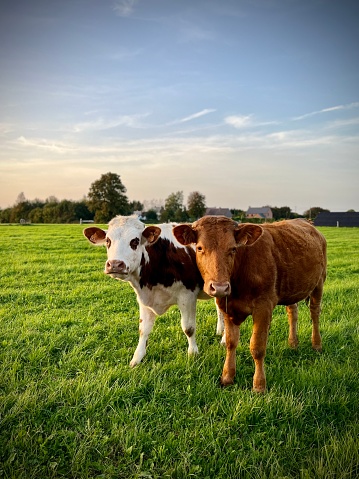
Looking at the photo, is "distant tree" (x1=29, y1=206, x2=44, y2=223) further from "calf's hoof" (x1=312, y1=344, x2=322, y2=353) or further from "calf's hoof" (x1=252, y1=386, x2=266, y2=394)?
"calf's hoof" (x1=252, y1=386, x2=266, y2=394)

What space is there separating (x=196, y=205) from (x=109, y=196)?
77.3ft

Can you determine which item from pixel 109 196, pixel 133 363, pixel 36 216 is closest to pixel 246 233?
pixel 133 363

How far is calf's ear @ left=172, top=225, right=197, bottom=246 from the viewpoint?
4.17 meters

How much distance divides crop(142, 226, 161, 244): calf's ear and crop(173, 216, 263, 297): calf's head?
0.75m

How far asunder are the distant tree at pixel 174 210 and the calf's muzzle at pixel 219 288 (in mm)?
70395

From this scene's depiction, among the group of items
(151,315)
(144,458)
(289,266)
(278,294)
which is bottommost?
(144,458)

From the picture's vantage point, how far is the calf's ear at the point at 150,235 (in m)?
4.92

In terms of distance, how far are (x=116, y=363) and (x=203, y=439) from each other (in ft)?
6.53

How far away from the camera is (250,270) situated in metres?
4.24

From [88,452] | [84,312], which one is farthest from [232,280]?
[84,312]

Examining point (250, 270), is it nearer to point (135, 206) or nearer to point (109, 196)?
point (109, 196)

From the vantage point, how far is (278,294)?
4.67 m

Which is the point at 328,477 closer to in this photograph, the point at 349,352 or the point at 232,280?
the point at 232,280

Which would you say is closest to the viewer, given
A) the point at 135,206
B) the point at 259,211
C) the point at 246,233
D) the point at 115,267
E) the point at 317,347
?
the point at 246,233
